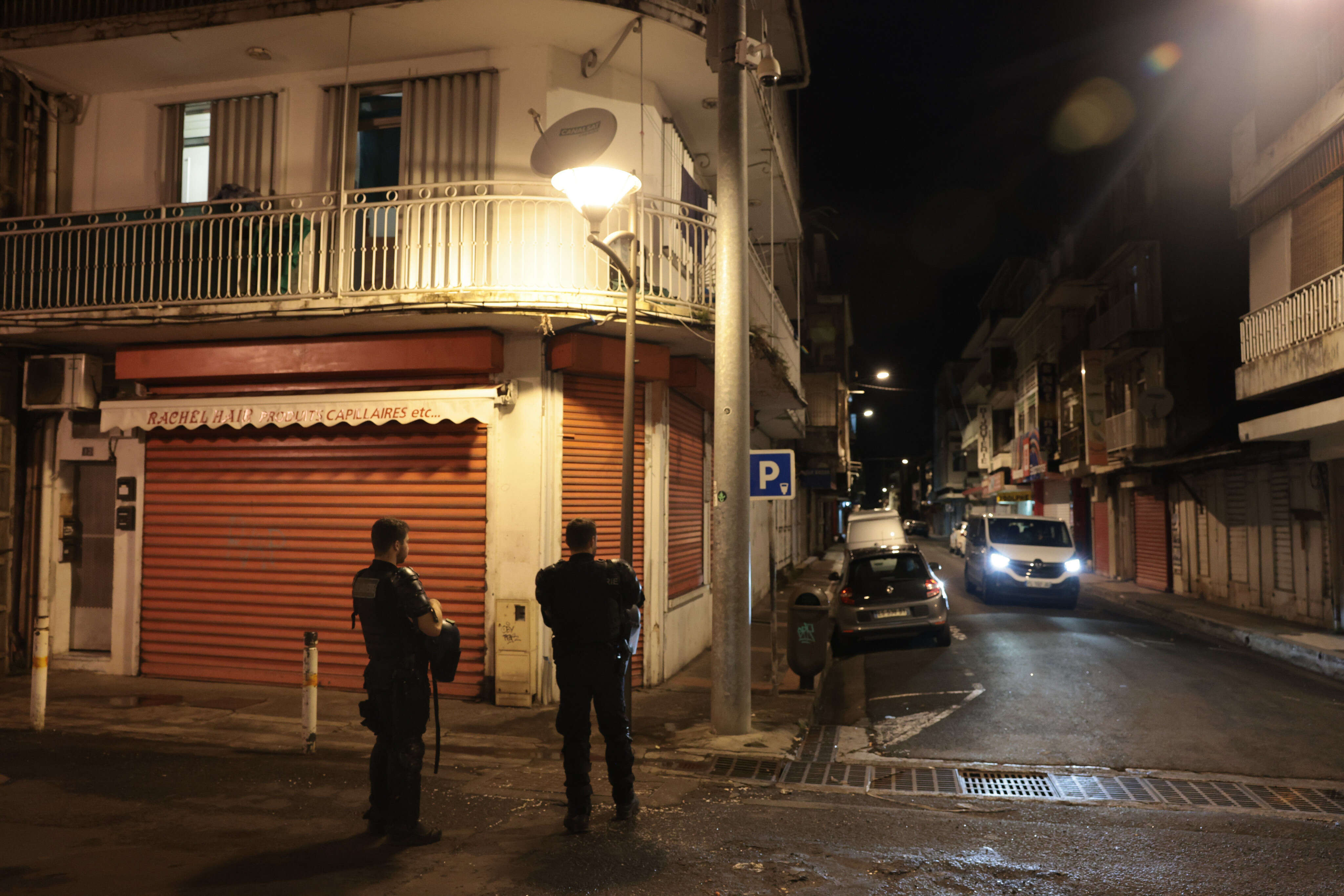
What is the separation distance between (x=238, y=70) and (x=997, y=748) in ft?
35.9

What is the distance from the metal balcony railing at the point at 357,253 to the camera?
8953 millimetres

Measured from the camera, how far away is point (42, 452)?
34.8 ft

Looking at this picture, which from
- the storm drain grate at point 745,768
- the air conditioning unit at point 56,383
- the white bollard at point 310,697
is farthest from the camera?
the air conditioning unit at point 56,383

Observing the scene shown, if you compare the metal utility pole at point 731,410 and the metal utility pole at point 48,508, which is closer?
the metal utility pole at point 731,410

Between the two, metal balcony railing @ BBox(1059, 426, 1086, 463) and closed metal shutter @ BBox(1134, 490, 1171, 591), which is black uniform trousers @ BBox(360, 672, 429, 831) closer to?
closed metal shutter @ BBox(1134, 490, 1171, 591)

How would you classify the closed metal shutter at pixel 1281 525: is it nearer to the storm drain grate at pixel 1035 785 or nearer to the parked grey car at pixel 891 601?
the parked grey car at pixel 891 601

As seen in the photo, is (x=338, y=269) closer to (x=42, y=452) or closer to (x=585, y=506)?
(x=585, y=506)

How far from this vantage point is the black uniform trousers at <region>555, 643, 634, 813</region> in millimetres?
5086

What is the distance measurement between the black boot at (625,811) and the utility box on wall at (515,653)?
12.4ft

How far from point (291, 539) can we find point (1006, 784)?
25.7 feet

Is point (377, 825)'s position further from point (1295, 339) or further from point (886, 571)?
point (1295, 339)

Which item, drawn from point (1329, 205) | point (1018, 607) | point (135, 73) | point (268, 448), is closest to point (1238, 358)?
point (1329, 205)

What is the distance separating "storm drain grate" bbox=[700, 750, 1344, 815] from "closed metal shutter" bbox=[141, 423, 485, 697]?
12.5 feet

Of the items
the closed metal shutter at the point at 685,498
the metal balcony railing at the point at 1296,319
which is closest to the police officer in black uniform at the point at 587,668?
the closed metal shutter at the point at 685,498
